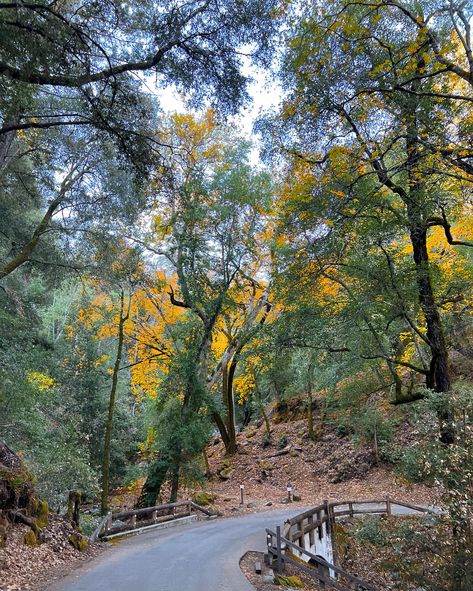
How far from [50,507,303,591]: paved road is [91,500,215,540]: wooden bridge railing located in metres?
0.55

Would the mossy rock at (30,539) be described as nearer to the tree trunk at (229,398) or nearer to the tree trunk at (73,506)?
the tree trunk at (73,506)

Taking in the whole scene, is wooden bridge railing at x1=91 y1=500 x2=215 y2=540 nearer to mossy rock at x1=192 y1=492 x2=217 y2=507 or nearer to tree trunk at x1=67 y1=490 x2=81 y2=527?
tree trunk at x1=67 y1=490 x2=81 y2=527

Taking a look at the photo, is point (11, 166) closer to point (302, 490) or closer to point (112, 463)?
point (112, 463)

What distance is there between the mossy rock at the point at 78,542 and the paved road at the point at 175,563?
1.90 feet

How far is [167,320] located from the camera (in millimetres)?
19719

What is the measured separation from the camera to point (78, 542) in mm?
9836

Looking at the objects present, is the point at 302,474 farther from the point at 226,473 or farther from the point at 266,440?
the point at 266,440

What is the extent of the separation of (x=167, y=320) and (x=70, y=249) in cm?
610

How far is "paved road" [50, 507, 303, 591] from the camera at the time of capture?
7375mm

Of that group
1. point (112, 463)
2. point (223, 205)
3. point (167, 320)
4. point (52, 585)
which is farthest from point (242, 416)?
point (52, 585)

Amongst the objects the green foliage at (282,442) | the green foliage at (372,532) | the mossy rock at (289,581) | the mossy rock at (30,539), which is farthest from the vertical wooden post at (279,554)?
the green foliage at (282,442)

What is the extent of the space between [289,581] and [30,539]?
5.49m

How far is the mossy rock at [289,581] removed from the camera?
8508mm

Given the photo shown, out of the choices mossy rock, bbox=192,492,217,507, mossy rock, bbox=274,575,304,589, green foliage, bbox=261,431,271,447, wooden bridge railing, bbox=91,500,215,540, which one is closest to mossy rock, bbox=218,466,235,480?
green foliage, bbox=261,431,271,447
